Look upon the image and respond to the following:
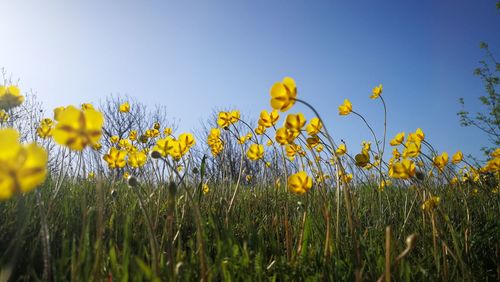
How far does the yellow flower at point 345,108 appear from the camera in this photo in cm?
305

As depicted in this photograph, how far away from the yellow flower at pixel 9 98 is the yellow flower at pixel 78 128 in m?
1.62

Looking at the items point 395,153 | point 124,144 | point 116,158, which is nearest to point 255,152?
point 116,158

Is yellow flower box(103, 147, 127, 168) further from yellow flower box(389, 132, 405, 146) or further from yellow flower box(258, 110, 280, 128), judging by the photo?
yellow flower box(389, 132, 405, 146)

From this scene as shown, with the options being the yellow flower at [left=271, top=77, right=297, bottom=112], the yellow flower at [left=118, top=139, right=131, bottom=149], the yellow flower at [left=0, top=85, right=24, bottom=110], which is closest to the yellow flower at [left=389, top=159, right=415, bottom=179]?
the yellow flower at [left=271, top=77, right=297, bottom=112]

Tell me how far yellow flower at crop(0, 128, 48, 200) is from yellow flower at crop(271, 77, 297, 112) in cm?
95

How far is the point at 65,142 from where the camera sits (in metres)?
0.95

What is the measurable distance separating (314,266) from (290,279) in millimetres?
176

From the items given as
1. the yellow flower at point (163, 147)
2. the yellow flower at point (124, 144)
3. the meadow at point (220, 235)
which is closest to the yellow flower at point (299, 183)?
the meadow at point (220, 235)

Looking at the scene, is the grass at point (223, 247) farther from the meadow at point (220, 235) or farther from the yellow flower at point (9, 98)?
the yellow flower at point (9, 98)

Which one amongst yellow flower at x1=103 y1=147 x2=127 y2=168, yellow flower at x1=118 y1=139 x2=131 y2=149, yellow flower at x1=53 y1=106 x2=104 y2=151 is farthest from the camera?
yellow flower at x1=118 y1=139 x2=131 y2=149

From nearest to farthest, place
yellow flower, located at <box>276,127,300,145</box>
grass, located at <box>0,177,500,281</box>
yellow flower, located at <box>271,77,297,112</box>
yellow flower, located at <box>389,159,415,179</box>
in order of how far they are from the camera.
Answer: grass, located at <box>0,177,500,281</box> → yellow flower, located at <box>271,77,297,112</box> → yellow flower, located at <box>389,159,415,179</box> → yellow flower, located at <box>276,127,300,145</box>

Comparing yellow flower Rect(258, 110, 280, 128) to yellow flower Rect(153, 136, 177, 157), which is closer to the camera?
yellow flower Rect(153, 136, 177, 157)

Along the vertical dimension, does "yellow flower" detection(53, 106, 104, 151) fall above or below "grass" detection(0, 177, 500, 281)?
above

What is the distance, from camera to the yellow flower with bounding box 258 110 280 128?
239 cm
